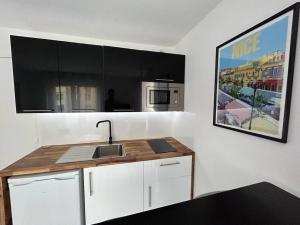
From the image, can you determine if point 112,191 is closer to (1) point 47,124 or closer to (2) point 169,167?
(2) point 169,167

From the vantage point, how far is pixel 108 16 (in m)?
1.33

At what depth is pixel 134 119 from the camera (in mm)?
2018

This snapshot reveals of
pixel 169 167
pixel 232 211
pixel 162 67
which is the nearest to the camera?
pixel 232 211

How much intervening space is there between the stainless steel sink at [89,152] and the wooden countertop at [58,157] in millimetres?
63

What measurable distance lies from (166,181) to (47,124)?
157cm

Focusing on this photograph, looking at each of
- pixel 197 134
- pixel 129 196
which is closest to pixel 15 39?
pixel 129 196

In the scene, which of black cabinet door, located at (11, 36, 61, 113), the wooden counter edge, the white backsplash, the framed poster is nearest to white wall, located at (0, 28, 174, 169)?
the white backsplash

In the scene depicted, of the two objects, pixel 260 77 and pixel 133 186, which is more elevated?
pixel 260 77

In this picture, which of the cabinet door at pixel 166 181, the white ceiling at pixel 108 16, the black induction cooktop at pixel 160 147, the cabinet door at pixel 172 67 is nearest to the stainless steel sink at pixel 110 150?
the black induction cooktop at pixel 160 147

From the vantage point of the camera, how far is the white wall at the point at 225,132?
716 mm

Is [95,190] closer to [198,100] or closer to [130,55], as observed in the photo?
[198,100]

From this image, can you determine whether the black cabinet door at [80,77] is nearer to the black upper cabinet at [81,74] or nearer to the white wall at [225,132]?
the black upper cabinet at [81,74]

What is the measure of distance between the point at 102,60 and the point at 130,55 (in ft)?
1.04

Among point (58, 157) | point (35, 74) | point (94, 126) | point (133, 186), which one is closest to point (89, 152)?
point (58, 157)
